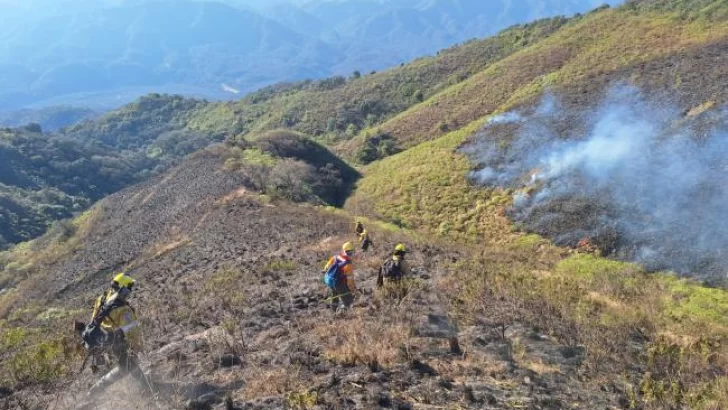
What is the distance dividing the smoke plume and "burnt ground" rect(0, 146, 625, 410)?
6.72 metres

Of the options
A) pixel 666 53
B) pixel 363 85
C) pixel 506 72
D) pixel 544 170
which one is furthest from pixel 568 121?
pixel 363 85

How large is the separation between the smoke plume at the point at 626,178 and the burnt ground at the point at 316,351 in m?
6.72

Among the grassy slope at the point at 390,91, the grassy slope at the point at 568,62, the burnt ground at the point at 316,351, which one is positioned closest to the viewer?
the burnt ground at the point at 316,351

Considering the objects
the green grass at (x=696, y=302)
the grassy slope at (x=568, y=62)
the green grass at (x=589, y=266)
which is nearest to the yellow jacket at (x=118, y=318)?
the green grass at (x=696, y=302)

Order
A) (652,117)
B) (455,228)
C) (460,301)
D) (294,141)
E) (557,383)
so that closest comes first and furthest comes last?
(557,383) < (460,301) < (455,228) < (652,117) < (294,141)

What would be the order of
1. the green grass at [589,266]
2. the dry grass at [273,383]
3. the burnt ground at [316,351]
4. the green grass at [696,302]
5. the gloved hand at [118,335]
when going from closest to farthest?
1. the burnt ground at [316,351]
2. the dry grass at [273,383]
3. the gloved hand at [118,335]
4. the green grass at [696,302]
5. the green grass at [589,266]

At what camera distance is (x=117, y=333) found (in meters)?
8.03

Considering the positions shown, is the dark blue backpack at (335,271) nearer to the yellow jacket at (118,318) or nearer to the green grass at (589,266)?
the yellow jacket at (118,318)

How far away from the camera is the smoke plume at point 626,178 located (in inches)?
702

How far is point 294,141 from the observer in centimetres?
4341

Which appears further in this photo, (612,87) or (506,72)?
(506,72)

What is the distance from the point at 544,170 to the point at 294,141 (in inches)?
901

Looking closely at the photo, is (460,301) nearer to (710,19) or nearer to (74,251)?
(74,251)

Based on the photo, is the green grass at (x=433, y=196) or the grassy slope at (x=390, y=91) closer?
the green grass at (x=433, y=196)
